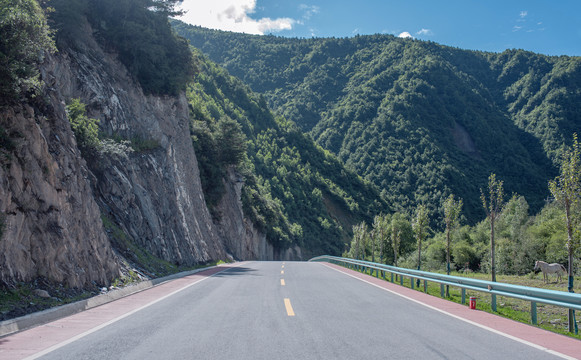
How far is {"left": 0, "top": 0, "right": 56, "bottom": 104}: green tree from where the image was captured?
414 inches

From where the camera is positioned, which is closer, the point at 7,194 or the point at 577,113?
the point at 7,194

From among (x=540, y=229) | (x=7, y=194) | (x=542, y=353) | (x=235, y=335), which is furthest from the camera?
(x=540, y=229)

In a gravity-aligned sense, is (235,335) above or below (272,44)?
below

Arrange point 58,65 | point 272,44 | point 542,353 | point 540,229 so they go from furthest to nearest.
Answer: point 272,44, point 540,229, point 58,65, point 542,353

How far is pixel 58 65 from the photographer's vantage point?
2062cm

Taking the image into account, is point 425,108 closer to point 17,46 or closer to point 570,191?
point 570,191

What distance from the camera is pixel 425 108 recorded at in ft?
448

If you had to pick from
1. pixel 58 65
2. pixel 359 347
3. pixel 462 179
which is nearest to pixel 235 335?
pixel 359 347

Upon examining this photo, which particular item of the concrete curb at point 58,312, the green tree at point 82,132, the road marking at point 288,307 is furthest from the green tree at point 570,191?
the green tree at point 82,132

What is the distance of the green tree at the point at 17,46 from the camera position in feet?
34.5

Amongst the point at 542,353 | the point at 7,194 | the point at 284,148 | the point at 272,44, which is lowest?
the point at 542,353

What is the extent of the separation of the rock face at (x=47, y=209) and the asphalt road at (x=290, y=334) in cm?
297

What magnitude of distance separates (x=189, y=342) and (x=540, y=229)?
53.3 meters

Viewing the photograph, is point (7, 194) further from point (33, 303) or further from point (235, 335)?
point (235, 335)
